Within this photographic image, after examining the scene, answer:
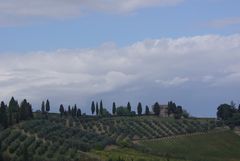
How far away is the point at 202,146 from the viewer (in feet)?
578

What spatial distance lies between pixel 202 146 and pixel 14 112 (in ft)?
180

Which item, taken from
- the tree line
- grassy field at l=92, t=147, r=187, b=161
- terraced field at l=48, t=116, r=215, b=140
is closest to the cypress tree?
the tree line

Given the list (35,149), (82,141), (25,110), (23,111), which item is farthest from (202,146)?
(35,149)

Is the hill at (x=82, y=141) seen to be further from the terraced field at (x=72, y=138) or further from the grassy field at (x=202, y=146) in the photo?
the grassy field at (x=202, y=146)

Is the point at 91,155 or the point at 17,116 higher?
the point at 17,116

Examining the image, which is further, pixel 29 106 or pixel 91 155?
pixel 29 106

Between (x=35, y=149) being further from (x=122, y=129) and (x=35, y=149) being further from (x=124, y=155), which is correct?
(x=122, y=129)

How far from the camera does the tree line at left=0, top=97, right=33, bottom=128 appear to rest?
152m

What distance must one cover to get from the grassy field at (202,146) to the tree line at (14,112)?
33.2 metres

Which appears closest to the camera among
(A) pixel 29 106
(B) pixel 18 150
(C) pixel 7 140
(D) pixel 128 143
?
(B) pixel 18 150

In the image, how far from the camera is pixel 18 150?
388 feet

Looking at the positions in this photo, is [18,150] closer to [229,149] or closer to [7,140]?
[7,140]

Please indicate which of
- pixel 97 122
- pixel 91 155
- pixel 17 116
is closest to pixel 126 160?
pixel 91 155

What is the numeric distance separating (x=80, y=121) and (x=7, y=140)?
67061 mm
